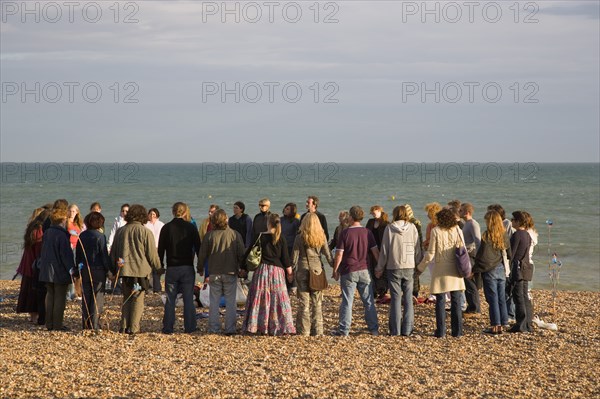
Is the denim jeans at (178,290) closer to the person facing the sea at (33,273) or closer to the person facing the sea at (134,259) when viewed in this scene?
the person facing the sea at (134,259)

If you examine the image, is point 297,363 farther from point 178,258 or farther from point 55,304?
point 55,304

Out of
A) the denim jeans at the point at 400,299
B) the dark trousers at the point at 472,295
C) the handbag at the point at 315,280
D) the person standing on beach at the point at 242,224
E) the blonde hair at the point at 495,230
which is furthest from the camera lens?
the person standing on beach at the point at 242,224

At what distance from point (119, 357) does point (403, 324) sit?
135 inches

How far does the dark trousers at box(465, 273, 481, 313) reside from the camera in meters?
10.5

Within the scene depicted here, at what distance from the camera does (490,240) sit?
9.55 m

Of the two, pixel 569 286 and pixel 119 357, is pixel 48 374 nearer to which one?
pixel 119 357

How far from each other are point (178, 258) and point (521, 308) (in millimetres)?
4132

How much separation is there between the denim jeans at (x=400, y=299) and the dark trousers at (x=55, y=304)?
12.7 ft

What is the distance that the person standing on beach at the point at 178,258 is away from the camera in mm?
9242

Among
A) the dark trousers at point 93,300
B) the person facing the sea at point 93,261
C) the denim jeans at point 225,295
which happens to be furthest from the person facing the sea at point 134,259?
the denim jeans at point 225,295

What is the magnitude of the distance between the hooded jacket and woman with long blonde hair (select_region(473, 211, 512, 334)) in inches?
33.6

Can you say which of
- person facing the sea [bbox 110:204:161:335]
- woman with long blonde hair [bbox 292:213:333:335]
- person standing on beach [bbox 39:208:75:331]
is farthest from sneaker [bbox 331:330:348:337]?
person standing on beach [bbox 39:208:75:331]

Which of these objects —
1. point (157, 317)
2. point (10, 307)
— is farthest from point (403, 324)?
point (10, 307)

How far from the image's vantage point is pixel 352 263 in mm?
9258
